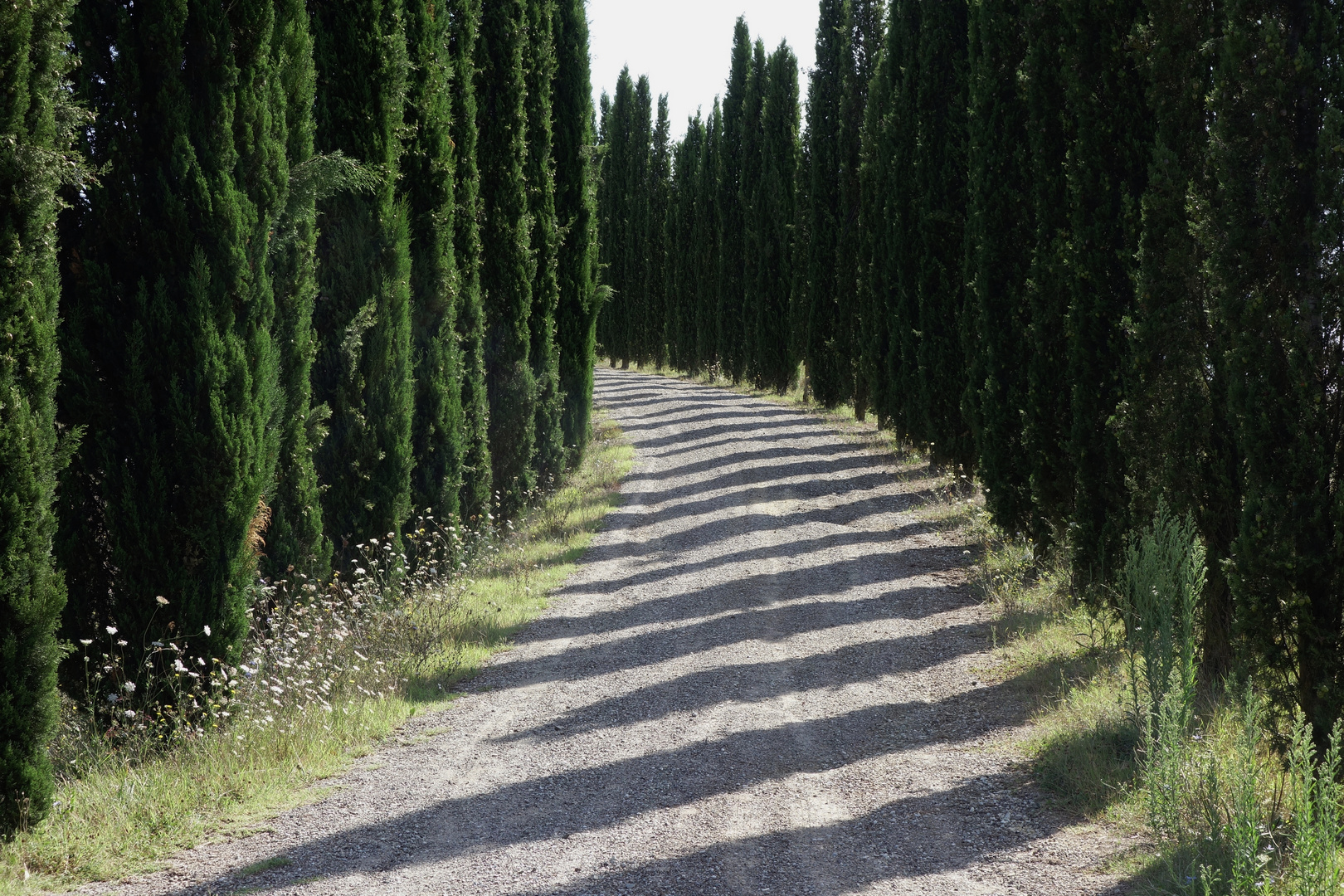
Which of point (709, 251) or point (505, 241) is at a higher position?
point (709, 251)

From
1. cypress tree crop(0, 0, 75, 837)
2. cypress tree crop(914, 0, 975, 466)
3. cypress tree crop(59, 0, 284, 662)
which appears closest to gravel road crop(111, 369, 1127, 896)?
cypress tree crop(0, 0, 75, 837)

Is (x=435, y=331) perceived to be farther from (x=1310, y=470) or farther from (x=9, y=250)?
(x=1310, y=470)

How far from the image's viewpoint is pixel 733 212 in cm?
3147

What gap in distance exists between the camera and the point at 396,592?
7945mm

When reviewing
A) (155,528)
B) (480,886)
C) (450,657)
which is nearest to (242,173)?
(155,528)

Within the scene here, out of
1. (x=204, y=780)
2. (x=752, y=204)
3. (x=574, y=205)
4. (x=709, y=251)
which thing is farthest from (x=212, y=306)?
(x=709, y=251)

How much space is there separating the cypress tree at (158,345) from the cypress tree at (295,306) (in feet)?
2.77

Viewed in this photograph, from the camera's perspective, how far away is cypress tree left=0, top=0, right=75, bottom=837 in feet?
12.9

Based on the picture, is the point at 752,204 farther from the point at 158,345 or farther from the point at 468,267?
the point at 158,345

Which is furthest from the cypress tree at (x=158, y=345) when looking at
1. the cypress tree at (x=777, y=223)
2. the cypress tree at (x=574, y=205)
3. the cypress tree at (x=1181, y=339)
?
the cypress tree at (x=777, y=223)

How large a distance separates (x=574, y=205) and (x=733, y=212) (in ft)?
57.2

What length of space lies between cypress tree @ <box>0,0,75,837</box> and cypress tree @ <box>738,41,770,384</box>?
2388 cm

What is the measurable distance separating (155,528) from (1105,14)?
7.18m

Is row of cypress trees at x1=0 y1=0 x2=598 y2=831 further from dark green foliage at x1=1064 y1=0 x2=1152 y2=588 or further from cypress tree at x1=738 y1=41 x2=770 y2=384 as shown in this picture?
cypress tree at x1=738 y1=41 x2=770 y2=384
